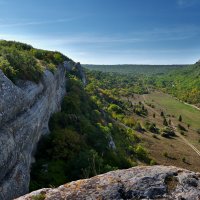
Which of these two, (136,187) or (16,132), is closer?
(136,187)

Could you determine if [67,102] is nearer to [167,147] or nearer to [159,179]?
[159,179]

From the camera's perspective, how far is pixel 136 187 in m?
10.2

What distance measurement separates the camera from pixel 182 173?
10.9m

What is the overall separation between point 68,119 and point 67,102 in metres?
8.57

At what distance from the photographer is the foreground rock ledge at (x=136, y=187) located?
389 inches

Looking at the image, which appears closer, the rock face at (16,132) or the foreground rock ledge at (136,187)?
the foreground rock ledge at (136,187)

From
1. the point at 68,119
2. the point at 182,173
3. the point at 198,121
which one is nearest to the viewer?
the point at 182,173

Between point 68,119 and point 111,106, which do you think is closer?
→ point 68,119

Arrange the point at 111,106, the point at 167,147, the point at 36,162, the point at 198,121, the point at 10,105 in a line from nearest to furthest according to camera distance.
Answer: the point at 10,105 < the point at 36,162 < the point at 167,147 < the point at 111,106 < the point at 198,121

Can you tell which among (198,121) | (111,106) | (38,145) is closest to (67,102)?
(38,145)

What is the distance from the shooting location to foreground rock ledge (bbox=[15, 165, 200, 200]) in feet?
32.4

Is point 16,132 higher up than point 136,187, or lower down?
lower down

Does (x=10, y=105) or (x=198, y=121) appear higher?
(x=10, y=105)

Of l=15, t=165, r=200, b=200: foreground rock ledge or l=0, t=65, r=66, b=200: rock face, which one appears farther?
l=0, t=65, r=66, b=200: rock face
